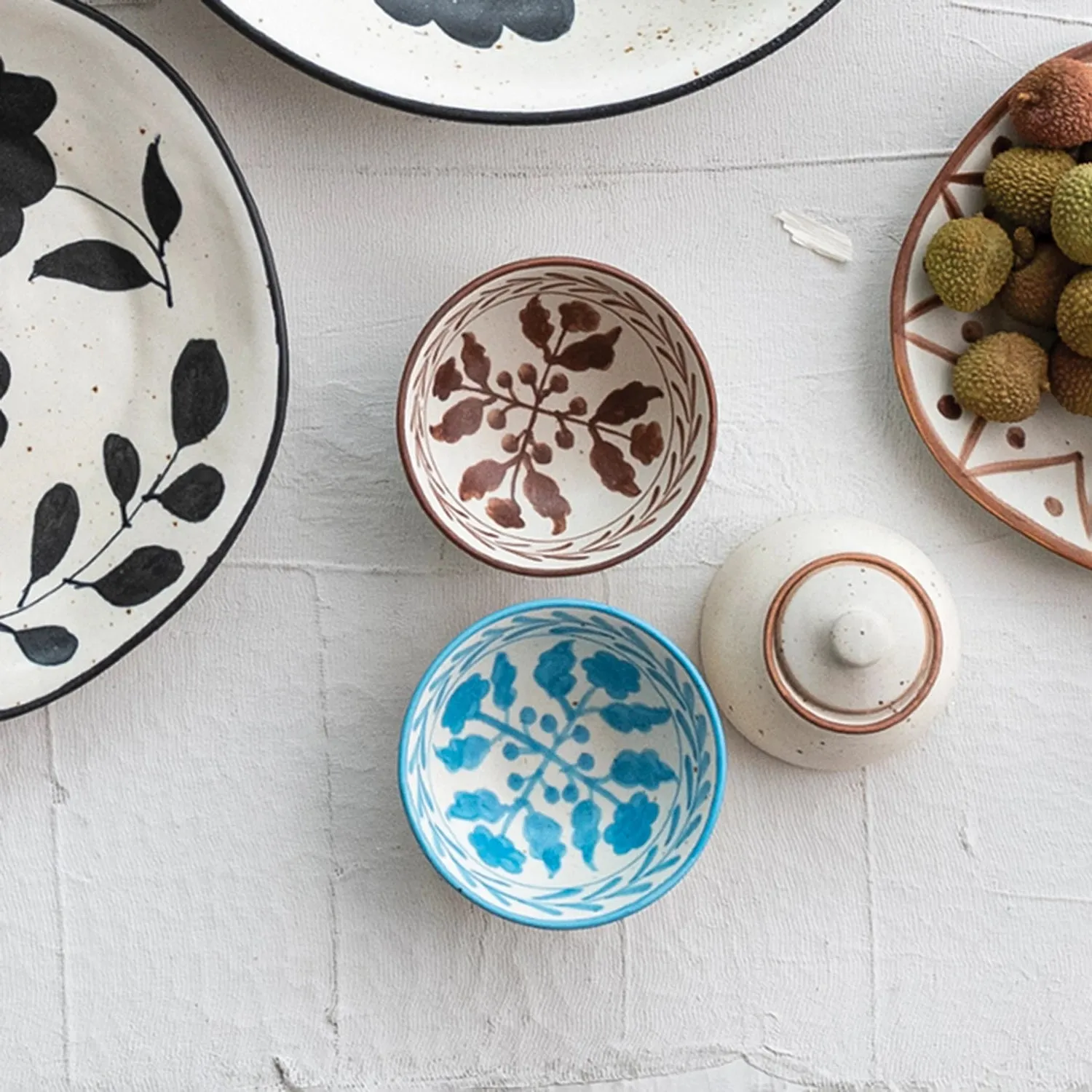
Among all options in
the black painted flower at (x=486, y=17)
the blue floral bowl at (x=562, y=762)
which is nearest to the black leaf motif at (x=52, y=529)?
the blue floral bowl at (x=562, y=762)

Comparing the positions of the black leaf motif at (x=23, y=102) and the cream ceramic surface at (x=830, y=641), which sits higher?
the black leaf motif at (x=23, y=102)

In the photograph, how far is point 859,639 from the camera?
0.61 meters

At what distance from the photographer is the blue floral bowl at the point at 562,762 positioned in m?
0.69

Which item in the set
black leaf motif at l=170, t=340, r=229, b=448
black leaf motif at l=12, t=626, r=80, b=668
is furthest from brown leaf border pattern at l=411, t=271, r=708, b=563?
black leaf motif at l=12, t=626, r=80, b=668

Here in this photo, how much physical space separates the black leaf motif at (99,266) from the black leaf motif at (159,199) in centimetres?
2

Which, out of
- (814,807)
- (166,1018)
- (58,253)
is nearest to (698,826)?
(814,807)

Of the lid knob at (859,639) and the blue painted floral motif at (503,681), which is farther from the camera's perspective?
the blue painted floral motif at (503,681)

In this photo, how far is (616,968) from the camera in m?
0.74

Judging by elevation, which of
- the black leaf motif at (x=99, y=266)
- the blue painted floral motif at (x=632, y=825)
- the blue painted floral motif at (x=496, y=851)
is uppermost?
the black leaf motif at (x=99, y=266)

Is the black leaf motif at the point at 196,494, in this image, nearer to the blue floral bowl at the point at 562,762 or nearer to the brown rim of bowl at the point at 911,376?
the blue floral bowl at the point at 562,762

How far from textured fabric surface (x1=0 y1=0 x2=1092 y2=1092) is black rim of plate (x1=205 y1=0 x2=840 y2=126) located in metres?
0.05

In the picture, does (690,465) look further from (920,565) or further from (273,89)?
(273,89)

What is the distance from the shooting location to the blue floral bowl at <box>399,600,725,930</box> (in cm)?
69

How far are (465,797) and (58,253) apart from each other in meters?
0.37
